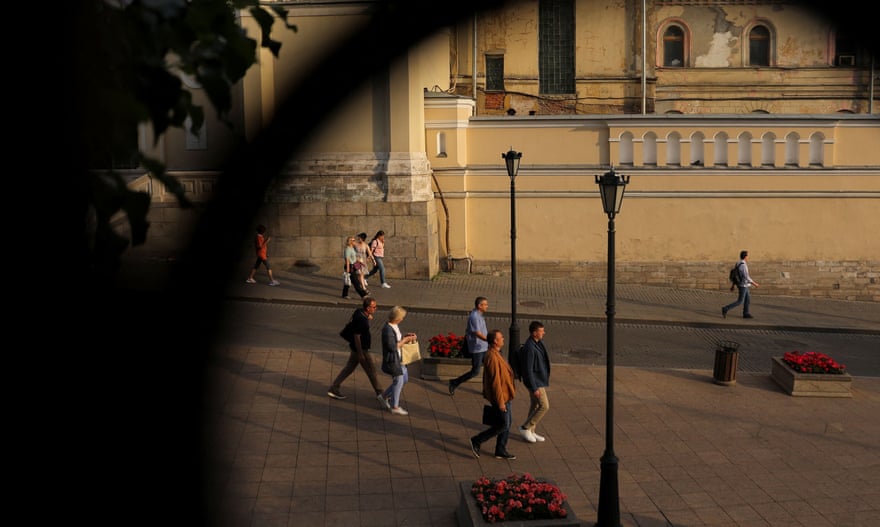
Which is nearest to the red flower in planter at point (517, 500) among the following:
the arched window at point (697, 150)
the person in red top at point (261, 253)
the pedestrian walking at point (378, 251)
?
the pedestrian walking at point (378, 251)

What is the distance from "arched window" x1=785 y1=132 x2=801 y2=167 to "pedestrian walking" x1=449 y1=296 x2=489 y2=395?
1570cm

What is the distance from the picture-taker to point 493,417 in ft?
38.0

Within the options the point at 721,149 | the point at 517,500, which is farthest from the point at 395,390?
the point at 721,149

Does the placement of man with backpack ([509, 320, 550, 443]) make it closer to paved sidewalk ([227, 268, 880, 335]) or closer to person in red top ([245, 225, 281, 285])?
paved sidewalk ([227, 268, 880, 335])

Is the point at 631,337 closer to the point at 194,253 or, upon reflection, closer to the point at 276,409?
the point at 276,409

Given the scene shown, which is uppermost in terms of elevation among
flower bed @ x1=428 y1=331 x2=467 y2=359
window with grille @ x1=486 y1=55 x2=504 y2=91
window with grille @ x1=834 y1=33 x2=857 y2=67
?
window with grille @ x1=834 y1=33 x2=857 y2=67

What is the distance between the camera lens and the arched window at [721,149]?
2711 cm

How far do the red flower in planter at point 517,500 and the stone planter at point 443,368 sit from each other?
5620 millimetres

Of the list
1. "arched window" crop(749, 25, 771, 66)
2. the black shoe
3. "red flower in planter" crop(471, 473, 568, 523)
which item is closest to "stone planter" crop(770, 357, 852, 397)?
the black shoe

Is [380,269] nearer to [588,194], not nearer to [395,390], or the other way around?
[588,194]

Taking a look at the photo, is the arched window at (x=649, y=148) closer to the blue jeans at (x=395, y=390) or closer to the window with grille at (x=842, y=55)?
the blue jeans at (x=395, y=390)

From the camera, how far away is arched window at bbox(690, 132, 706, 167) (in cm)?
2711

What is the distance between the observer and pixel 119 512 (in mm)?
3855

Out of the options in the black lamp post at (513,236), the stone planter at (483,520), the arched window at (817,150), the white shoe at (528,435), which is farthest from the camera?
the arched window at (817,150)
